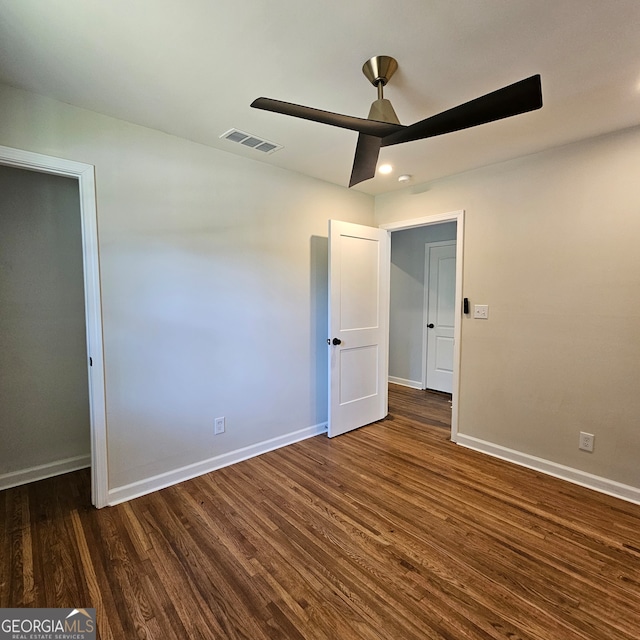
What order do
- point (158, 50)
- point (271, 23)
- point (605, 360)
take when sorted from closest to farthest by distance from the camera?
point (271, 23) < point (158, 50) < point (605, 360)

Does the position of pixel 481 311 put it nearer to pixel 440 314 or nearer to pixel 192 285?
pixel 440 314

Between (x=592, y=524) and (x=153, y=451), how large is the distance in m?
2.92

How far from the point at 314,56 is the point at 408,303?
159 inches

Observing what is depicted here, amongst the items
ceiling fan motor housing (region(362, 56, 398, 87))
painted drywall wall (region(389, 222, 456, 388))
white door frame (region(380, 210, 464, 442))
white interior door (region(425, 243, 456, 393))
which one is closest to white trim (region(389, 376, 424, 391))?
painted drywall wall (region(389, 222, 456, 388))

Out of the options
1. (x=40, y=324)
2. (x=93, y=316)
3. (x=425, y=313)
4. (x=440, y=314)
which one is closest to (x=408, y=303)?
(x=425, y=313)

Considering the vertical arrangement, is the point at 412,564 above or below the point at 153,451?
below

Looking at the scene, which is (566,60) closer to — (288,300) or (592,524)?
(288,300)

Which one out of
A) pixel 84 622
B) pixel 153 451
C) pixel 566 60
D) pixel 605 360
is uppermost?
pixel 566 60

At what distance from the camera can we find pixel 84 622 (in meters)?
1.44

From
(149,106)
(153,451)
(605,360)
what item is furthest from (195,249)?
(605,360)

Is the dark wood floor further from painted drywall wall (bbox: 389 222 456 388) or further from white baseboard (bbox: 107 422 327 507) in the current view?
painted drywall wall (bbox: 389 222 456 388)

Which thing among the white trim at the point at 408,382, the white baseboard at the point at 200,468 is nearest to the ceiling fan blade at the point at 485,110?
the white baseboard at the point at 200,468

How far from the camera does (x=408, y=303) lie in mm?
5277

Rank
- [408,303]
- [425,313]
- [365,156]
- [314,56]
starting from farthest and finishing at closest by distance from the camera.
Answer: [408,303]
[425,313]
[365,156]
[314,56]
